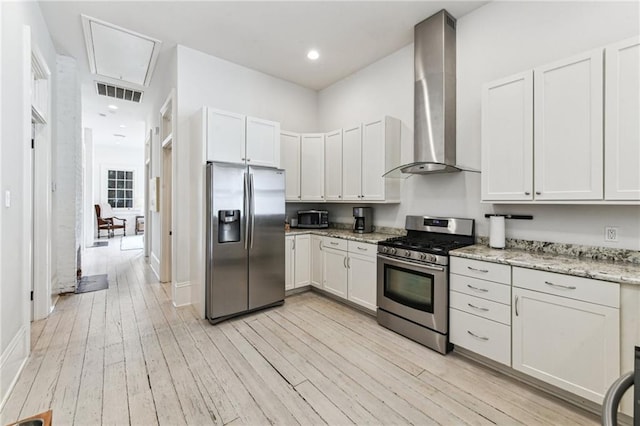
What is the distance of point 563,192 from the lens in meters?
2.10

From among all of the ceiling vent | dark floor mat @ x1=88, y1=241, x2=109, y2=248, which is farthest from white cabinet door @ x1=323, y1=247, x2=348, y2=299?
dark floor mat @ x1=88, y1=241, x2=109, y2=248

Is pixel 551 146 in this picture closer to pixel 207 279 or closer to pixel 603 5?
pixel 603 5

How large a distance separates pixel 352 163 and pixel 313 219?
3.50 feet

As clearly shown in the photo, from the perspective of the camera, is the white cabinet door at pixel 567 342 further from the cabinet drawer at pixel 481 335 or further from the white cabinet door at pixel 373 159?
the white cabinet door at pixel 373 159

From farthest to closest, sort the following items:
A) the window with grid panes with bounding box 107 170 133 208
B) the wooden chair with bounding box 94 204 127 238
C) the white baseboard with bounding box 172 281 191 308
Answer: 1. the window with grid panes with bounding box 107 170 133 208
2. the wooden chair with bounding box 94 204 127 238
3. the white baseboard with bounding box 172 281 191 308

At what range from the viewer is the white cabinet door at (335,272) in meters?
3.55

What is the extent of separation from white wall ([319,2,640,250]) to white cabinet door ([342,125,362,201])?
44 centimetres

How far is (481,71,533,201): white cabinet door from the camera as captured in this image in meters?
2.25

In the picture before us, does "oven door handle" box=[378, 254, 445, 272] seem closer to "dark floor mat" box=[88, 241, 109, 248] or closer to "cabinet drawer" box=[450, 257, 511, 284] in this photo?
"cabinet drawer" box=[450, 257, 511, 284]

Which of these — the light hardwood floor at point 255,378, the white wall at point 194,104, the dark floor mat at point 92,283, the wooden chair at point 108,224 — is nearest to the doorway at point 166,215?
the dark floor mat at point 92,283

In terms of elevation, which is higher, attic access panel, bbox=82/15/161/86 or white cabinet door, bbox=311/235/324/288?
attic access panel, bbox=82/15/161/86

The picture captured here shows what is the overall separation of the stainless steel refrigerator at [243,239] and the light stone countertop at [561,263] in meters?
2.02

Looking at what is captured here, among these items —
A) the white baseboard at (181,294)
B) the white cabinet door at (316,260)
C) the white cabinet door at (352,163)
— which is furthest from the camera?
the white cabinet door at (316,260)

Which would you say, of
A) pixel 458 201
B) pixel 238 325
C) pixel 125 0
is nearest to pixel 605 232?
pixel 458 201
